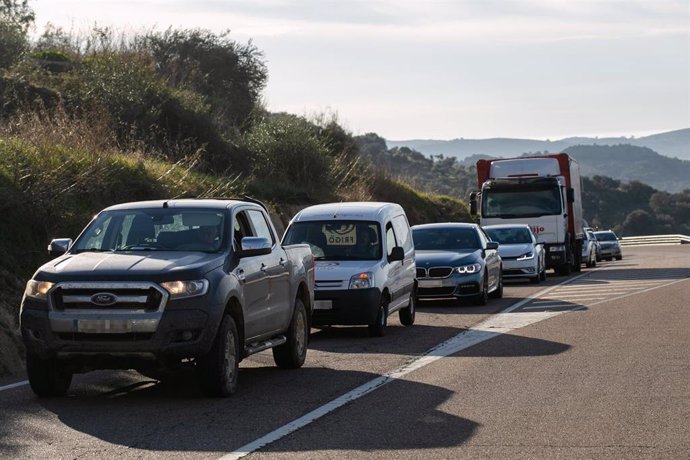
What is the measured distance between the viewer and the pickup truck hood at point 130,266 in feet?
35.7

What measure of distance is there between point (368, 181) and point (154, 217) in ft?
116

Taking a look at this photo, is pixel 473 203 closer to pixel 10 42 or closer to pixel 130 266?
pixel 10 42

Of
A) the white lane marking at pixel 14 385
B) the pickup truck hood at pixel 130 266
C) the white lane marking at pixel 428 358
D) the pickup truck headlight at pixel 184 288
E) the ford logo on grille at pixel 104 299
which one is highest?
the pickup truck hood at pixel 130 266

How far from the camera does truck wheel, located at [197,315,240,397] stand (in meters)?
11.1

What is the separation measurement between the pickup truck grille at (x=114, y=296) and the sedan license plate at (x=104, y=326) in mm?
117

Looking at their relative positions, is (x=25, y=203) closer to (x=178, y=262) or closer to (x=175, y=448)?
(x=178, y=262)

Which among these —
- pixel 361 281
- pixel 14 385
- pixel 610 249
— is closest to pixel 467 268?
pixel 361 281

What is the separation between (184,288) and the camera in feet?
35.9

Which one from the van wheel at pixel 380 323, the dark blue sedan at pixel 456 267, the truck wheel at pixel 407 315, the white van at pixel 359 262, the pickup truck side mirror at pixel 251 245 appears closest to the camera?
the pickup truck side mirror at pixel 251 245

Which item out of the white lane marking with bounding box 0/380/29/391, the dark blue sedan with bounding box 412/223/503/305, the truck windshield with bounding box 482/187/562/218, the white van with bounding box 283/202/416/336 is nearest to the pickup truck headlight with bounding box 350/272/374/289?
the white van with bounding box 283/202/416/336

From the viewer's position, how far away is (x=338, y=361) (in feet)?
47.8

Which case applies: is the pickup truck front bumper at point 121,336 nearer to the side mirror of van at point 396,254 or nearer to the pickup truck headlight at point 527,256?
the side mirror of van at point 396,254

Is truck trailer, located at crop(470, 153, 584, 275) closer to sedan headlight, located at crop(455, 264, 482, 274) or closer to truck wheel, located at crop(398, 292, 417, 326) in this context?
sedan headlight, located at crop(455, 264, 482, 274)

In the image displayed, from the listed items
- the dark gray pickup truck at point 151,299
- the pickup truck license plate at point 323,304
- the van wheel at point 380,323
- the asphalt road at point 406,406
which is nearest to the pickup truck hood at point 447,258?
the van wheel at point 380,323
